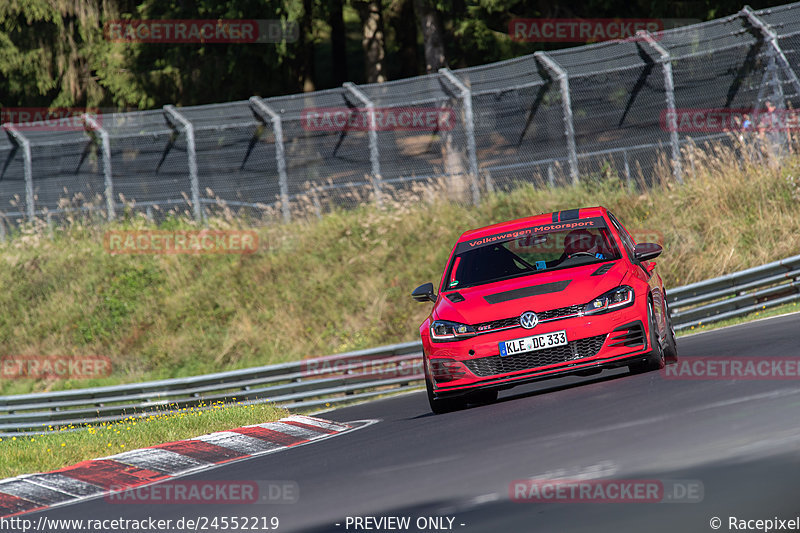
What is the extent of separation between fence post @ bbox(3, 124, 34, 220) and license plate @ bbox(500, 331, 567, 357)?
1830 centimetres

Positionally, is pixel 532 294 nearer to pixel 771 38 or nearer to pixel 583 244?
pixel 583 244

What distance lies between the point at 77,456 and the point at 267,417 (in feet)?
7.31

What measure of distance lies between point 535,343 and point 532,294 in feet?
1.45

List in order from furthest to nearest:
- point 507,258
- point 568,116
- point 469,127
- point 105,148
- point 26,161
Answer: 1. point 26,161
2. point 105,148
3. point 469,127
4. point 568,116
5. point 507,258

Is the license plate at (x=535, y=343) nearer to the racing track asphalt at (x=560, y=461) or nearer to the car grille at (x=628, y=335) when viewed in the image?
the car grille at (x=628, y=335)

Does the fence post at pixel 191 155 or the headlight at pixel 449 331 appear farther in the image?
the fence post at pixel 191 155

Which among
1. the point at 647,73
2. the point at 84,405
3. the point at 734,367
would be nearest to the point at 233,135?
the point at 84,405

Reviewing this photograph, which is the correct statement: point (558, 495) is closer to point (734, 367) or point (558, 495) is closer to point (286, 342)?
point (734, 367)

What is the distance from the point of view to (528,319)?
8.67m

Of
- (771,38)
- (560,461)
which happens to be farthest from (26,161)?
(560,461)

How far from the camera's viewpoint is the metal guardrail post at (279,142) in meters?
20.9

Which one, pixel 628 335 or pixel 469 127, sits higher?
pixel 469 127

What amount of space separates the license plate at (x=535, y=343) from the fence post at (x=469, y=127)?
1141cm

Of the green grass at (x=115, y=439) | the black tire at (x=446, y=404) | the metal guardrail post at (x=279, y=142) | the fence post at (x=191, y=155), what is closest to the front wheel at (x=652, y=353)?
the black tire at (x=446, y=404)
